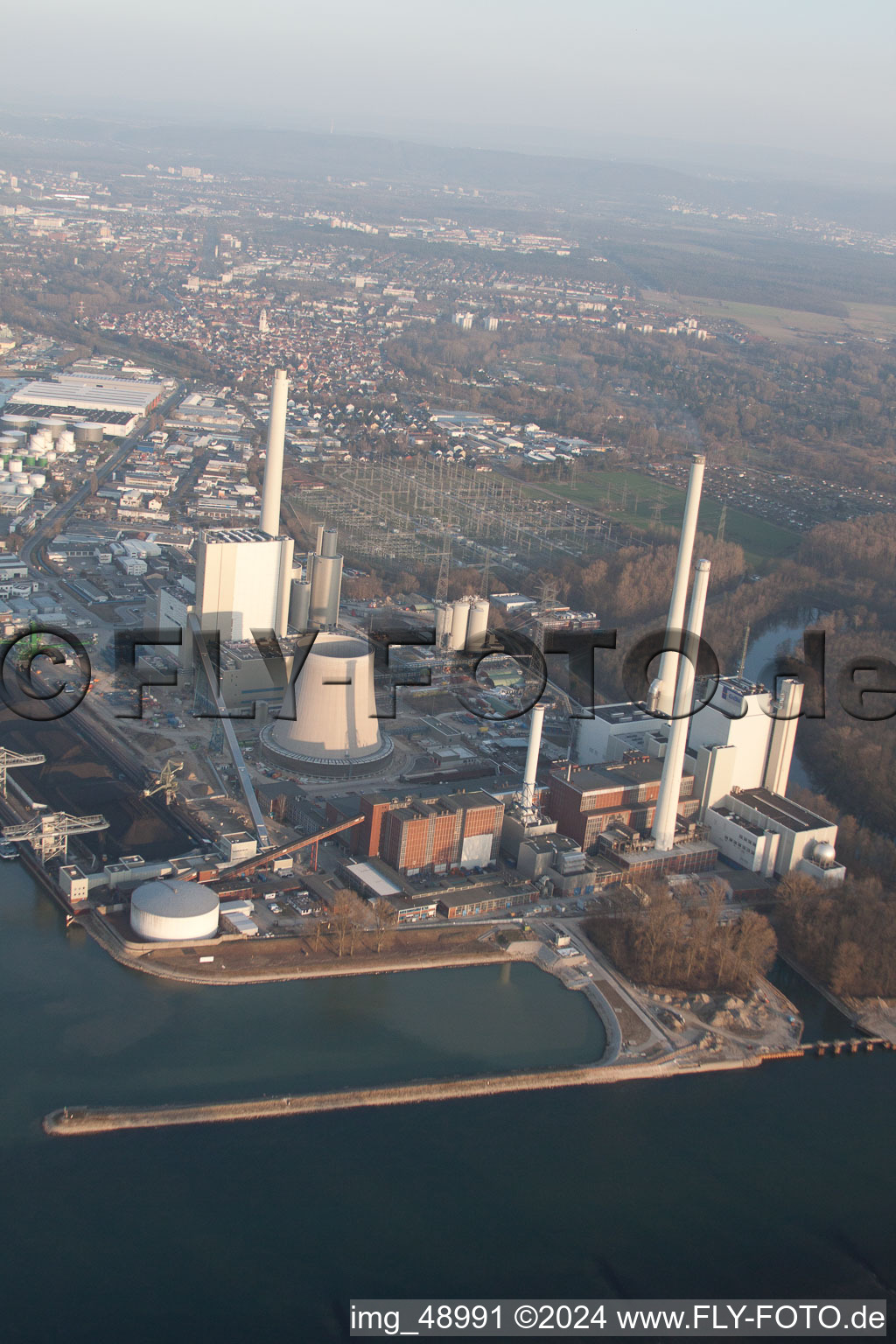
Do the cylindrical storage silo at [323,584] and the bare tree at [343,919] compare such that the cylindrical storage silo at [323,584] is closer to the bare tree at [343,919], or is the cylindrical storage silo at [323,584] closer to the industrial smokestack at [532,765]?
the industrial smokestack at [532,765]

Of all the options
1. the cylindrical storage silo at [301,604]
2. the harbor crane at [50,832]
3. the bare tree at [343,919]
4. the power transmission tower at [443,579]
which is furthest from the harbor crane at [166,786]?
the power transmission tower at [443,579]

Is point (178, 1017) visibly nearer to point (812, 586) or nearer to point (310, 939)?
point (310, 939)

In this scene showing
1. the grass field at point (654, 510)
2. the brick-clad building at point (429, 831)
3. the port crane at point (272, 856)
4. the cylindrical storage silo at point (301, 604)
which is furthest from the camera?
the grass field at point (654, 510)

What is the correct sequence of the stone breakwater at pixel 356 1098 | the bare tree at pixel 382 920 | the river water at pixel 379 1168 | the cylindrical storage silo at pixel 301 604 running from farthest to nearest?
1. the cylindrical storage silo at pixel 301 604
2. the bare tree at pixel 382 920
3. the stone breakwater at pixel 356 1098
4. the river water at pixel 379 1168

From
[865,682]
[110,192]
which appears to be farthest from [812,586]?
[110,192]

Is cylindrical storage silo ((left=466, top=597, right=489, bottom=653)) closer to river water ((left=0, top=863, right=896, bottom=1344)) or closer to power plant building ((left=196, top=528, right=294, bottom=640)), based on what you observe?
power plant building ((left=196, top=528, right=294, bottom=640))

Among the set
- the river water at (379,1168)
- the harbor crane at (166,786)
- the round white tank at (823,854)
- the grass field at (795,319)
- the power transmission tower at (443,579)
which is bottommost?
the river water at (379,1168)

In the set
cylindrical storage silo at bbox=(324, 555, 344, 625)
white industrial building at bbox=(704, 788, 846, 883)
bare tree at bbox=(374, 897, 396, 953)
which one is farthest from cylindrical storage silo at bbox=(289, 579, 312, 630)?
bare tree at bbox=(374, 897, 396, 953)
